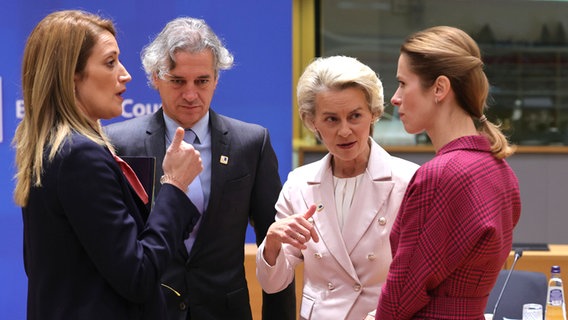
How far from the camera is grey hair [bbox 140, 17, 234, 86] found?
2.86 m

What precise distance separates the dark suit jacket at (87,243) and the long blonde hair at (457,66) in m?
0.80

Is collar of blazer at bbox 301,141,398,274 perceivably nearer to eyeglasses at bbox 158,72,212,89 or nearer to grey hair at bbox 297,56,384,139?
grey hair at bbox 297,56,384,139

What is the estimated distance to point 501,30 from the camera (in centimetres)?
816

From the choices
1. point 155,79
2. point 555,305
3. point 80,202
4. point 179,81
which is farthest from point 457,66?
point 555,305

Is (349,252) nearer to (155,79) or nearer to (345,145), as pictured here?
(345,145)

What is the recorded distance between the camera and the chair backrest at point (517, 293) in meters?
3.32

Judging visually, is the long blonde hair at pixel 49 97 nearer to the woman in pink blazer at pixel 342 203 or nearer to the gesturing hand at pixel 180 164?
the gesturing hand at pixel 180 164

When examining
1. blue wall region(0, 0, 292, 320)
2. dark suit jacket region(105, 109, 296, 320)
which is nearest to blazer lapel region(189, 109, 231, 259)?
dark suit jacket region(105, 109, 296, 320)

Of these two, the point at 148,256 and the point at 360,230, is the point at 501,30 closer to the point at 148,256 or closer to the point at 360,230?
the point at 360,230

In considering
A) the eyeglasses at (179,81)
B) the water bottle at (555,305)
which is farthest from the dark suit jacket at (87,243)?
the water bottle at (555,305)

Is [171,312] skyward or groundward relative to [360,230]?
groundward

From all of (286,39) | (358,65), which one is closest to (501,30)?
(286,39)

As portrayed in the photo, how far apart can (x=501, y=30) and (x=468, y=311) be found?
21.5 ft

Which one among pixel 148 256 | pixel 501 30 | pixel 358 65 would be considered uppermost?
pixel 358 65
